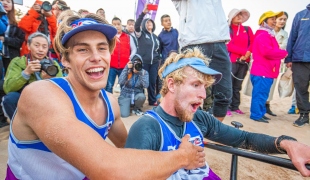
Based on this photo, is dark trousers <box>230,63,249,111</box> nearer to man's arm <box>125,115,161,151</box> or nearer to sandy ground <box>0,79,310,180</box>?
sandy ground <box>0,79,310,180</box>

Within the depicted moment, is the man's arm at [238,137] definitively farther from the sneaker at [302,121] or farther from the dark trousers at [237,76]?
the dark trousers at [237,76]

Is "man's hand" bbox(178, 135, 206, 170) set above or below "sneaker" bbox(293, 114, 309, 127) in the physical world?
above

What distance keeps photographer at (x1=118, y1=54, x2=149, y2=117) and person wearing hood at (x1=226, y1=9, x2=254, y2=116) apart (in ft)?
6.14

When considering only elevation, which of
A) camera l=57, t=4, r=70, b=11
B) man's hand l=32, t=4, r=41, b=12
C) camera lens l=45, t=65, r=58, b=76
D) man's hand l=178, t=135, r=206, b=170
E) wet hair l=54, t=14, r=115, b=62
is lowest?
man's hand l=178, t=135, r=206, b=170

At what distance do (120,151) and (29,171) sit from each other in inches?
29.4

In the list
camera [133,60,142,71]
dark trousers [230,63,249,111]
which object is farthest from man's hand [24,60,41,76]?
dark trousers [230,63,249,111]

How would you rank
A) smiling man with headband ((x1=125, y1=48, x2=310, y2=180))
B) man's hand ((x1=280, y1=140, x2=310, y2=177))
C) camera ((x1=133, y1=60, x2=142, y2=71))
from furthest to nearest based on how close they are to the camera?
camera ((x1=133, y1=60, x2=142, y2=71))
smiling man with headband ((x1=125, y1=48, x2=310, y2=180))
man's hand ((x1=280, y1=140, x2=310, y2=177))

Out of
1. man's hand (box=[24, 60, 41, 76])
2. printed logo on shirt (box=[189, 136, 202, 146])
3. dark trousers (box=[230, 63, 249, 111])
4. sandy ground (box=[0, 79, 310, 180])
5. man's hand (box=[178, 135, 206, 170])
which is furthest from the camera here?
dark trousers (box=[230, 63, 249, 111])

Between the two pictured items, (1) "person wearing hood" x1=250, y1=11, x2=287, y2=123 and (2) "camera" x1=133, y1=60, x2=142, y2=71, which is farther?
(2) "camera" x1=133, y1=60, x2=142, y2=71

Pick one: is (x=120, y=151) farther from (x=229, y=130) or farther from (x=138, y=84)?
(x=138, y=84)

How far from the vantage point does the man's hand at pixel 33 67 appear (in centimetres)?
269

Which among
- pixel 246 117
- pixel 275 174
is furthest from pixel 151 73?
pixel 275 174

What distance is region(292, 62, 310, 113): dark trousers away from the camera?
4051 millimetres

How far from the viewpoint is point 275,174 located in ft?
8.26
